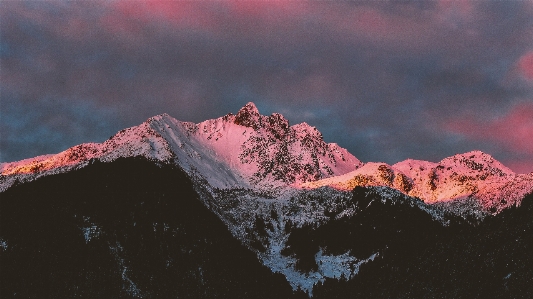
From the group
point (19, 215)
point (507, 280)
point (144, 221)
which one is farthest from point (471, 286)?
point (19, 215)

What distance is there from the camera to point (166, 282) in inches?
7190

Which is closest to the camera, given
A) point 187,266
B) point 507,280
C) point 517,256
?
point 507,280

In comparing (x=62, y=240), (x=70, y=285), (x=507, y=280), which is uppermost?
(x=62, y=240)

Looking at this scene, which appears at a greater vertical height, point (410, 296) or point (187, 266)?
point (187, 266)

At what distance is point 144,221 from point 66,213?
86.6 ft

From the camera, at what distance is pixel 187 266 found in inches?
7628

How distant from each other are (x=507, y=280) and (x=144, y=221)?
11801cm

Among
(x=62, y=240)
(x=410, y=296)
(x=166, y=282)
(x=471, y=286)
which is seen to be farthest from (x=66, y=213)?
(x=471, y=286)

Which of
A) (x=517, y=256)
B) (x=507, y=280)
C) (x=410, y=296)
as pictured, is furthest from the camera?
(x=410, y=296)

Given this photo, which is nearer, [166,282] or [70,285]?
[70,285]

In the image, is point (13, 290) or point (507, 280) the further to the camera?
point (13, 290)

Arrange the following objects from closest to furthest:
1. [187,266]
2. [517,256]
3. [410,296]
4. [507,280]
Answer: [507,280] → [517,256] → [410,296] → [187,266]

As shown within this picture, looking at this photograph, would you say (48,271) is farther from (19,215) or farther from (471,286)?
(471,286)

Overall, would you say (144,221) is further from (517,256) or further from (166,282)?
(517,256)
